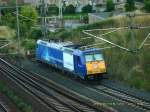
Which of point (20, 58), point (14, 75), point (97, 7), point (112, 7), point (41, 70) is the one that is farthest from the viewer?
point (97, 7)

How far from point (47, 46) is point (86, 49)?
10977 mm

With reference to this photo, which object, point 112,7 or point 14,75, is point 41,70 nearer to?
point 14,75

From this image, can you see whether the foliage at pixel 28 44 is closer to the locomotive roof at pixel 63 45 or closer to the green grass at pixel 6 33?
the green grass at pixel 6 33

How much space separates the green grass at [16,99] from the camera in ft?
96.8

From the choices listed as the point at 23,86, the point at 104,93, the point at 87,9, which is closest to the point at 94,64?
the point at 104,93

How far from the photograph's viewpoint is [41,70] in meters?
51.9

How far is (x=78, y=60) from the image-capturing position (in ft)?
136

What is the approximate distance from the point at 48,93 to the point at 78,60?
565 centimetres

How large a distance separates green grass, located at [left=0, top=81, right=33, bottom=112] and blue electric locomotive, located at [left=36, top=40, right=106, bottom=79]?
6125 mm

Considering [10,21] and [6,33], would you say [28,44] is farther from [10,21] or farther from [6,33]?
[10,21]

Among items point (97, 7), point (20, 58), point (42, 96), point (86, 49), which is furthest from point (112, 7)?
point (42, 96)

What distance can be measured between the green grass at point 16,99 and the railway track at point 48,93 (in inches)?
53.1

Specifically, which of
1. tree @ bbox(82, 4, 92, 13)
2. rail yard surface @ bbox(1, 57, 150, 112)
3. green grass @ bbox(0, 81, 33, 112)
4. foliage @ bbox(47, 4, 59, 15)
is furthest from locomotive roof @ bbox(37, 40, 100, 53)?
tree @ bbox(82, 4, 92, 13)

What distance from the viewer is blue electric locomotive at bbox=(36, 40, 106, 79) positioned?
133 ft
